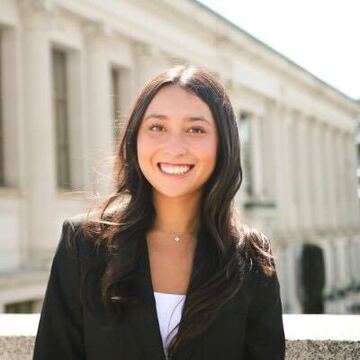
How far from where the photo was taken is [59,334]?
2.68m

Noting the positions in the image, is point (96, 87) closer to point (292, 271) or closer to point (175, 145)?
point (175, 145)

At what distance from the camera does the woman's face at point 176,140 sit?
2760mm

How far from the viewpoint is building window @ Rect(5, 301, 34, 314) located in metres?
19.6

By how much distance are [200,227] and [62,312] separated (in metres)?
0.63

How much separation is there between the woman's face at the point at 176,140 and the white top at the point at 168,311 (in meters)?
0.39

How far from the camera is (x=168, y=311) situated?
2711 mm

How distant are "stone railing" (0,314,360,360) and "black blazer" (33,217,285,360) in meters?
0.80

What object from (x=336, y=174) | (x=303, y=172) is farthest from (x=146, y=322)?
(x=336, y=174)

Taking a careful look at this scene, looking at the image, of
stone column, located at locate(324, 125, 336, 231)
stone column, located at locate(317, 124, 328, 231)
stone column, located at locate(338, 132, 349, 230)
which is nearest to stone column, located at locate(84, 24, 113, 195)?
stone column, located at locate(317, 124, 328, 231)

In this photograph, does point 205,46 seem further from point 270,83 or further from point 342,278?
point 342,278

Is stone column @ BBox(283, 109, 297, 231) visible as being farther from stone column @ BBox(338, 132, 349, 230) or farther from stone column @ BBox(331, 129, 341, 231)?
stone column @ BBox(338, 132, 349, 230)

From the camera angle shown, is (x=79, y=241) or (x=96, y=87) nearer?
(x=79, y=241)

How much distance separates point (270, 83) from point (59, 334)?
138ft

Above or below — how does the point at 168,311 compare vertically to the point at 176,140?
below
